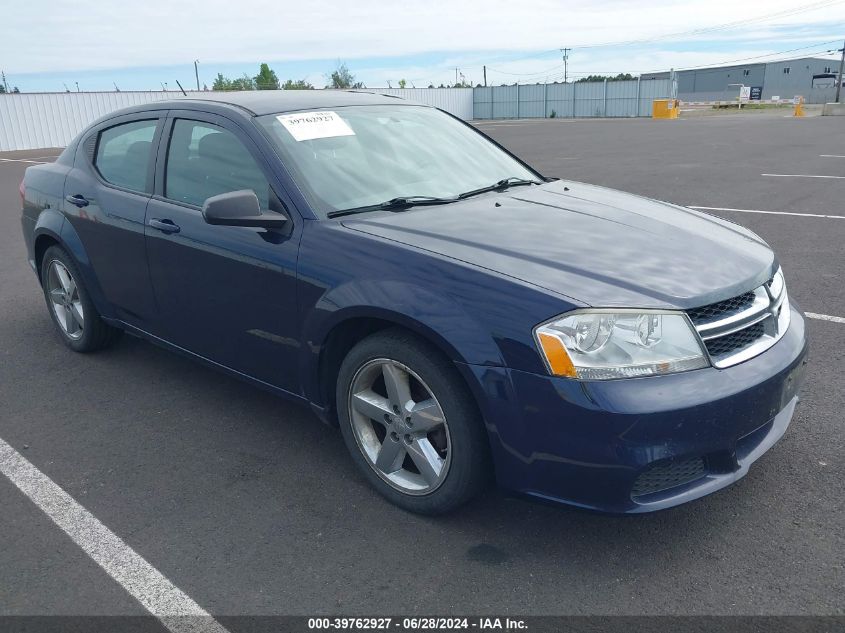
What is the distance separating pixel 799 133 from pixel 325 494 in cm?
2560

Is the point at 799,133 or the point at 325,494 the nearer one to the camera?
the point at 325,494

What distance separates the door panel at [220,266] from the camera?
3.27 meters

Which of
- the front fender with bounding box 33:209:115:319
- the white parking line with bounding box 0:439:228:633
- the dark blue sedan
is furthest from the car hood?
the front fender with bounding box 33:209:115:319

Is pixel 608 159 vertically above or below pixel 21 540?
below

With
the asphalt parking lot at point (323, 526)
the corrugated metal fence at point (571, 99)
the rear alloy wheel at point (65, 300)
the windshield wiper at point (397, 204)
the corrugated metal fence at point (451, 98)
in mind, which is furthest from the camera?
the corrugated metal fence at point (451, 98)

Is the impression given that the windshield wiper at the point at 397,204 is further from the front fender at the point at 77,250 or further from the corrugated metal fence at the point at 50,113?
the corrugated metal fence at the point at 50,113

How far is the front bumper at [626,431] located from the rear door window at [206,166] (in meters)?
1.53

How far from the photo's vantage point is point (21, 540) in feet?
9.55

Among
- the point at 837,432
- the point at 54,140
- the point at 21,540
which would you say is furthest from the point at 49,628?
the point at 54,140

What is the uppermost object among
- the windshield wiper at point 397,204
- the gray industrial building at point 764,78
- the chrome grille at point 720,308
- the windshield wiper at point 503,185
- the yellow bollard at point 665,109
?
the windshield wiper at point 397,204

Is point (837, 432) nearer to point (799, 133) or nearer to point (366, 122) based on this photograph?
point (366, 122)

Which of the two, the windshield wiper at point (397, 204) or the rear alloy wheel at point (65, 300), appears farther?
the rear alloy wheel at point (65, 300)

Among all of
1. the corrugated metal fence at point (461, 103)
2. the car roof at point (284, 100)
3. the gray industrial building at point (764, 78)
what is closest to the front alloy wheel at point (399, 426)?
the car roof at point (284, 100)

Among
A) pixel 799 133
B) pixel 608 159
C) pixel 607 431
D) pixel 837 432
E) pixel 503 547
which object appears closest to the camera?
pixel 607 431
